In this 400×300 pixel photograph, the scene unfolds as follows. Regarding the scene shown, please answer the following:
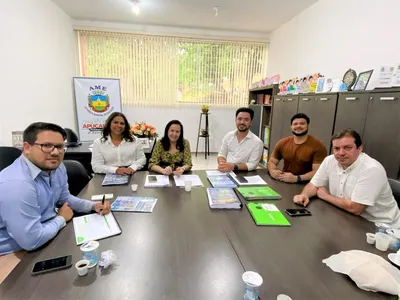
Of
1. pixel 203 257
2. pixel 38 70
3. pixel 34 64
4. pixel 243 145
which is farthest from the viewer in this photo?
pixel 38 70

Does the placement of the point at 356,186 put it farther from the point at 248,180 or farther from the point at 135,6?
the point at 135,6

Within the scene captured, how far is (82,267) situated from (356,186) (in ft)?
5.39

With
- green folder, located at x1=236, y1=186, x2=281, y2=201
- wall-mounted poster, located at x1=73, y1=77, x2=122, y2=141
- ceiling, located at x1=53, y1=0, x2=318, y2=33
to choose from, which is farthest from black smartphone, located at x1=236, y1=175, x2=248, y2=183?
wall-mounted poster, located at x1=73, y1=77, x2=122, y2=141

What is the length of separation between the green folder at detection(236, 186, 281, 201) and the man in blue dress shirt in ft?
3.21

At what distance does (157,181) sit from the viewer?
2.01m

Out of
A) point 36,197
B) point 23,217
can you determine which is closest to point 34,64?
point 36,197

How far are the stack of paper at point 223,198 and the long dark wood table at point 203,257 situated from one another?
0.06 meters

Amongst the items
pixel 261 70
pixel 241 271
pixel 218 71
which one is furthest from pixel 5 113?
pixel 261 70

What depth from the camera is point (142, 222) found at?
4.38 ft

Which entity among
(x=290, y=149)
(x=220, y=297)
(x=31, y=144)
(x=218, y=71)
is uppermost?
(x=218, y=71)

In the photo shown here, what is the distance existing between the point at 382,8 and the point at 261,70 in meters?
3.19

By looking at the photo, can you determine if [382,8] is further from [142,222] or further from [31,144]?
[31,144]

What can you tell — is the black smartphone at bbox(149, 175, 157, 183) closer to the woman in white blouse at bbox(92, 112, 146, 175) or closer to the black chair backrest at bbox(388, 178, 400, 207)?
the woman in white blouse at bbox(92, 112, 146, 175)

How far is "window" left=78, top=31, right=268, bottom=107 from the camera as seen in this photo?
518 cm
